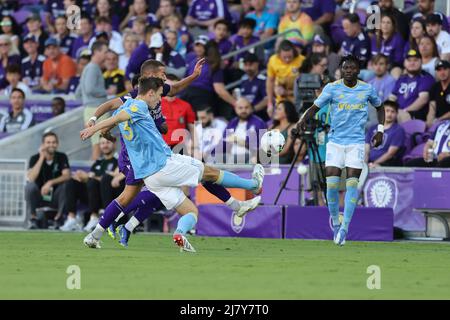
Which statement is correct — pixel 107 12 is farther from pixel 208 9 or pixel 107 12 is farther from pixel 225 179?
pixel 225 179

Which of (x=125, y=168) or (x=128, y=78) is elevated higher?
(x=128, y=78)

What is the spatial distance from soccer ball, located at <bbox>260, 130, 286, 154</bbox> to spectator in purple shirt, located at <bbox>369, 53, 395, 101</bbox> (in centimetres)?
362

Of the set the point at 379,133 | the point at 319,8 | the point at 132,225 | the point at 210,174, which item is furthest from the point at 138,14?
the point at 210,174

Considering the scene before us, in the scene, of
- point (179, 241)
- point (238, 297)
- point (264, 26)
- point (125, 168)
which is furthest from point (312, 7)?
point (238, 297)

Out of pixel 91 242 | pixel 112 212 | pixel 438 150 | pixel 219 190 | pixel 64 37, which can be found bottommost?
pixel 91 242

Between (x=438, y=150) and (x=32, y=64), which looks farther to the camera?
(x=32, y=64)

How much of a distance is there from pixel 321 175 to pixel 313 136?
0.74m

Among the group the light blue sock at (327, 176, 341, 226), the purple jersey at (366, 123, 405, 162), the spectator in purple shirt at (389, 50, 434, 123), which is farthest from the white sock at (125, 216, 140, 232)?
the spectator in purple shirt at (389, 50, 434, 123)

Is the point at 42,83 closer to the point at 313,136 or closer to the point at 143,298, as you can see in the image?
the point at 313,136

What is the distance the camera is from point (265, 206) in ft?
63.9

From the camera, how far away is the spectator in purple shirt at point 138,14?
2740 centimetres

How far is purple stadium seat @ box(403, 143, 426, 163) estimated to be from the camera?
20.8 metres

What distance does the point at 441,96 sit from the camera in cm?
2123

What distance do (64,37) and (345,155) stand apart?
41.3 feet
